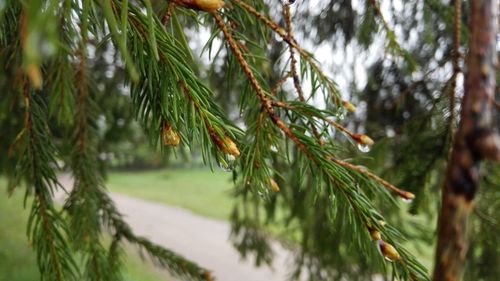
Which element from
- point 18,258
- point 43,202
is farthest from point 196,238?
point 43,202

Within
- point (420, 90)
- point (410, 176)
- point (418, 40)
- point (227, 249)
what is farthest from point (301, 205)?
point (227, 249)

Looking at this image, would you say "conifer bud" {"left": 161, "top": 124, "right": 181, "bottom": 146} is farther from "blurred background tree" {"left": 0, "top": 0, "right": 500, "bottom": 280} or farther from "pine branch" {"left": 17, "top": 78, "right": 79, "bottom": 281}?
"pine branch" {"left": 17, "top": 78, "right": 79, "bottom": 281}

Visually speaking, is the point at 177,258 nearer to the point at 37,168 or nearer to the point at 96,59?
the point at 37,168

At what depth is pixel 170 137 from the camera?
1.94 feet

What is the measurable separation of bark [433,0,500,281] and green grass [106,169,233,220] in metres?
9.29

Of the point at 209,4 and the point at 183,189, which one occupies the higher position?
the point at 209,4

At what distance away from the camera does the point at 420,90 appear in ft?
7.79

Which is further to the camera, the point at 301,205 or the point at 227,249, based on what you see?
the point at 227,249

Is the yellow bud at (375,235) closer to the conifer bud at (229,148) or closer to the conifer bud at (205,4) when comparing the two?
the conifer bud at (229,148)

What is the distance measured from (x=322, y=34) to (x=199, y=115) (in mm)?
1411

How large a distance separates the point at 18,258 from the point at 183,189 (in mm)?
9031

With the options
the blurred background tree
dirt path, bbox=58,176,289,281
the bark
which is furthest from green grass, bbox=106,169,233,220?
the bark

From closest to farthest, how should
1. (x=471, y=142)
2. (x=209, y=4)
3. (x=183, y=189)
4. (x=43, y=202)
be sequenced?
(x=471, y=142) → (x=209, y=4) → (x=43, y=202) → (x=183, y=189)

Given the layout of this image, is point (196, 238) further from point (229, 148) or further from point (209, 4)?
point (209, 4)
